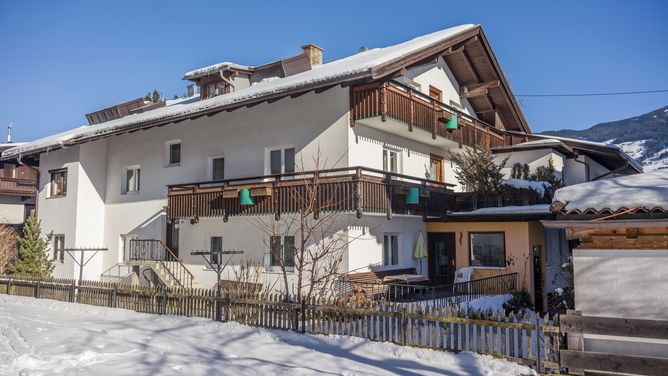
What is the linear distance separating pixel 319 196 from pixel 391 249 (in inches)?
168

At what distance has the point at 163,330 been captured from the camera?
12383 millimetres

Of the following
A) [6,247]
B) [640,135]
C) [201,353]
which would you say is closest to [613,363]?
[201,353]

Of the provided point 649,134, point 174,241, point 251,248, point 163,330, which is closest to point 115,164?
point 174,241

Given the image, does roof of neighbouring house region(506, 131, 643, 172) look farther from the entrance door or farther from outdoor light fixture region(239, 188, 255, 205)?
outdoor light fixture region(239, 188, 255, 205)

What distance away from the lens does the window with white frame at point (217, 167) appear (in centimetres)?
2017

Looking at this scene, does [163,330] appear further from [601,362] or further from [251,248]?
[601,362]

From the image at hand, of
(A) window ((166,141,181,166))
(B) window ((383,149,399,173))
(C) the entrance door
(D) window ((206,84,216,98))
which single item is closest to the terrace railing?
(C) the entrance door

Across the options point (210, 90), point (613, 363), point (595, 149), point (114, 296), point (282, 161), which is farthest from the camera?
point (210, 90)

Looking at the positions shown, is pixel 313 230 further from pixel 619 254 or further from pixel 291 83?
pixel 619 254

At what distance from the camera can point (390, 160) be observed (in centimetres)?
1897

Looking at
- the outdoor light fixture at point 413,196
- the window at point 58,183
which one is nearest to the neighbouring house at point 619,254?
the outdoor light fixture at point 413,196

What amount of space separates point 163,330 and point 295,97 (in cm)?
879

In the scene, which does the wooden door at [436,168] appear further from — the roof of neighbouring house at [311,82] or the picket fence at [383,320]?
the picket fence at [383,320]

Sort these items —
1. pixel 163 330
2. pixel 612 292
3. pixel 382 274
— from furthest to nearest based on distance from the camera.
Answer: pixel 382 274, pixel 163 330, pixel 612 292
